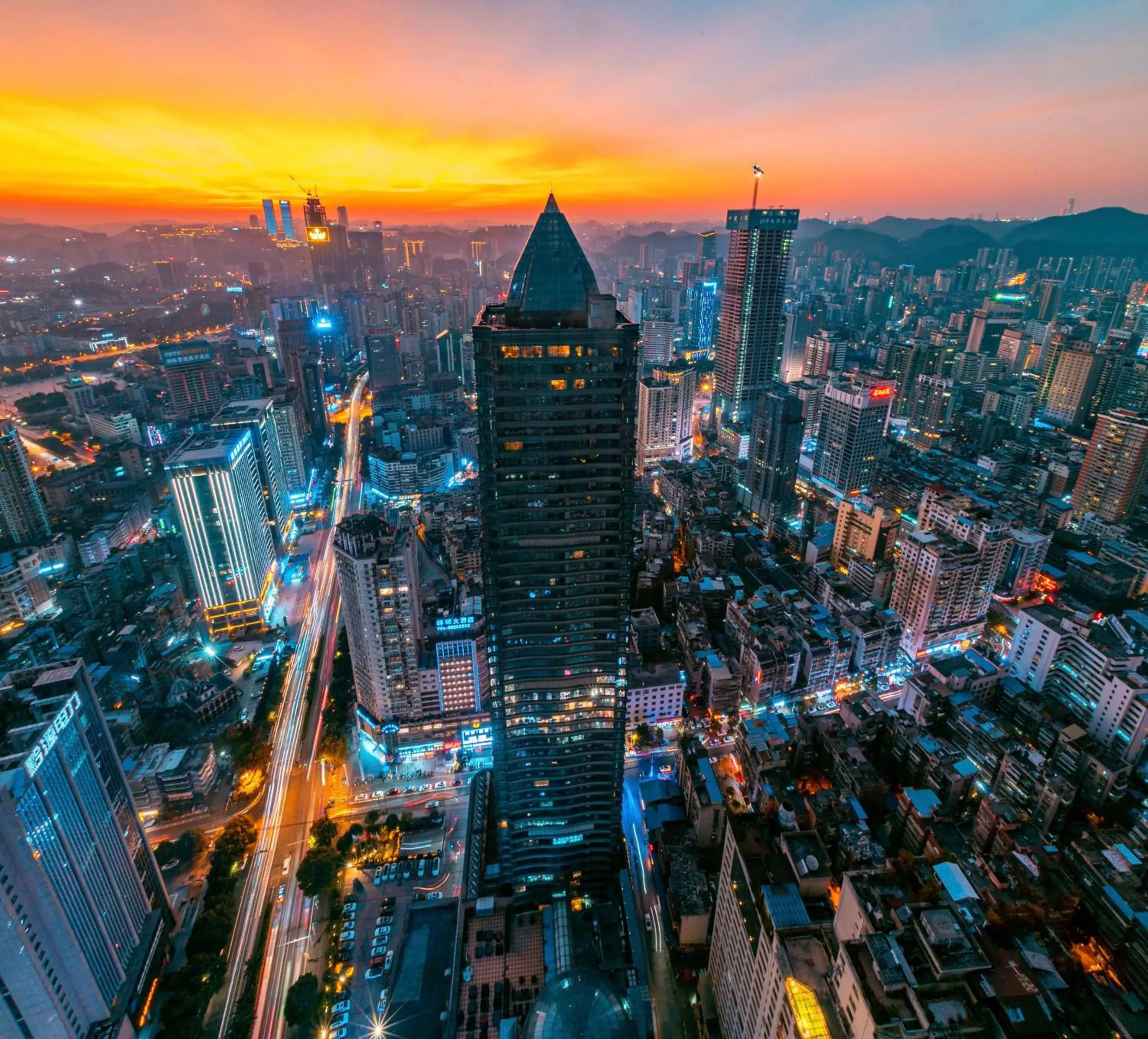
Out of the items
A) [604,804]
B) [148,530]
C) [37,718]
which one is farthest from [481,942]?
[148,530]

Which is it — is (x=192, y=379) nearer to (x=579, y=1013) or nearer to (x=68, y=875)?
(x=68, y=875)

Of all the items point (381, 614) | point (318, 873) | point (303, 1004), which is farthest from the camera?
point (381, 614)

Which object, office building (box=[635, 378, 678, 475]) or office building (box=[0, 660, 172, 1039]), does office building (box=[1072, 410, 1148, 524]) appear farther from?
office building (box=[0, 660, 172, 1039])

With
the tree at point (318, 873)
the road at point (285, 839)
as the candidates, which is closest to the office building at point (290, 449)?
the road at point (285, 839)

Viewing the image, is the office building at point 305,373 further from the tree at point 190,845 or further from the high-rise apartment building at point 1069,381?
the high-rise apartment building at point 1069,381

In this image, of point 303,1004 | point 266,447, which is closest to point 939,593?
point 303,1004

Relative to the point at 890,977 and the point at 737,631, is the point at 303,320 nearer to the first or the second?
the point at 737,631
